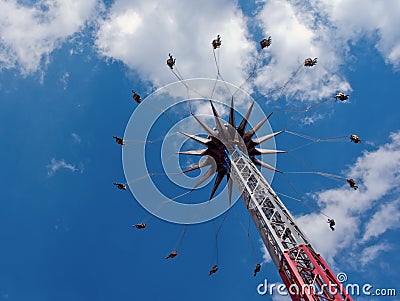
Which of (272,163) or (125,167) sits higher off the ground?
(125,167)

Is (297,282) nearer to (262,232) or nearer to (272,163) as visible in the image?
(262,232)

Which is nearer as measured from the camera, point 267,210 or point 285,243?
point 285,243

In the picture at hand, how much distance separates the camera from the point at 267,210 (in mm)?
24031

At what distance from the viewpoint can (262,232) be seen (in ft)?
76.9

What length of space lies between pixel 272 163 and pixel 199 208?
7878 mm

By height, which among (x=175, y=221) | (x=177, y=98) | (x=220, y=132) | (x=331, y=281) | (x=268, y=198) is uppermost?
(x=177, y=98)

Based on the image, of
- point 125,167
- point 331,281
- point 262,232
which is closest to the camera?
point 331,281

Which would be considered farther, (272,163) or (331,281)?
(272,163)

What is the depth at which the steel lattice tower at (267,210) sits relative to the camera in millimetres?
18688

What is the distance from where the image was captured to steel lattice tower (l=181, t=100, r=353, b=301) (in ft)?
61.3

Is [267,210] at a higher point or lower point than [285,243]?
higher

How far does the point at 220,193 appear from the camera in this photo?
3131 cm

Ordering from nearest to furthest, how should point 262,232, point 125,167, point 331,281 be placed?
1. point 331,281
2. point 262,232
3. point 125,167

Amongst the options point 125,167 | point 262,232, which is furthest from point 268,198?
point 125,167
